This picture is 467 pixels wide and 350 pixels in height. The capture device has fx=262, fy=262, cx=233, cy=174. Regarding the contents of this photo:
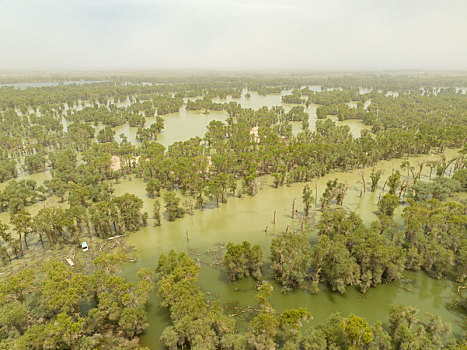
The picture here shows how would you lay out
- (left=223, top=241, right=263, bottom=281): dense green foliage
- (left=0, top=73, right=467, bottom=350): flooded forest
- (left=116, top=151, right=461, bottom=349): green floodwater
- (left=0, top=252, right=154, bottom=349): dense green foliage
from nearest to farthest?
(left=0, top=252, right=154, bottom=349): dense green foliage < (left=0, top=73, right=467, bottom=350): flooded forest < (left=116, top=151, right=461, bottom=349): green floodwater < (left=223, top=241, right=263, bottom=281): dense green foliage

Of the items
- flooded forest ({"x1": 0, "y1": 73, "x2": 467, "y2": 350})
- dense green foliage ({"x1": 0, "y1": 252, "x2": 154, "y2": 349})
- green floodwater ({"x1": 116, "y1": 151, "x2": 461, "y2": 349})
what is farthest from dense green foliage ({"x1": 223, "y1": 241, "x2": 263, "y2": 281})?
dense green foliage ({"x1": 0, "y1": 252, "x2": 154, "y2": 349})

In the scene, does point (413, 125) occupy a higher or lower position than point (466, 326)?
higher

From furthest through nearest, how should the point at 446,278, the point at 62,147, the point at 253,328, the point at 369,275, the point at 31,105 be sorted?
1. the point at 31,105
2. the point at 62,147
3. the point at 446,278
4. the point at 369,275
5. the point at 253,328

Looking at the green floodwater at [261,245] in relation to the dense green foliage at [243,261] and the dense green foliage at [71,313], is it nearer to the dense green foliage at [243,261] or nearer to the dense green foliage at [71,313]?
the dense green foliage at [243,261]

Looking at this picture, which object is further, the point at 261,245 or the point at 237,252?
the point at 261,245

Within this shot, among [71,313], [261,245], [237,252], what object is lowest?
[261,245]

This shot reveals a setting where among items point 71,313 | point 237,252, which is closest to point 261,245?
point 237,252

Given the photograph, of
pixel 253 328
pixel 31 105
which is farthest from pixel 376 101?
pixel 31 105

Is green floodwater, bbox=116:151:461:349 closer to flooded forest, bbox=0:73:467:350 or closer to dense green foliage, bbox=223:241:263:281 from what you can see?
flooded forest, bbox=0:73:467:350

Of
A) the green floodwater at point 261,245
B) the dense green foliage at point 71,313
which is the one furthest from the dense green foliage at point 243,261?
the dense green foliage at point 71,313

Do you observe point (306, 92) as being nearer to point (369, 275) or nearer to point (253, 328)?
point (369, 275)

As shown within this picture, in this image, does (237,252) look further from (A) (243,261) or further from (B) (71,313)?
(B) (71,313)
